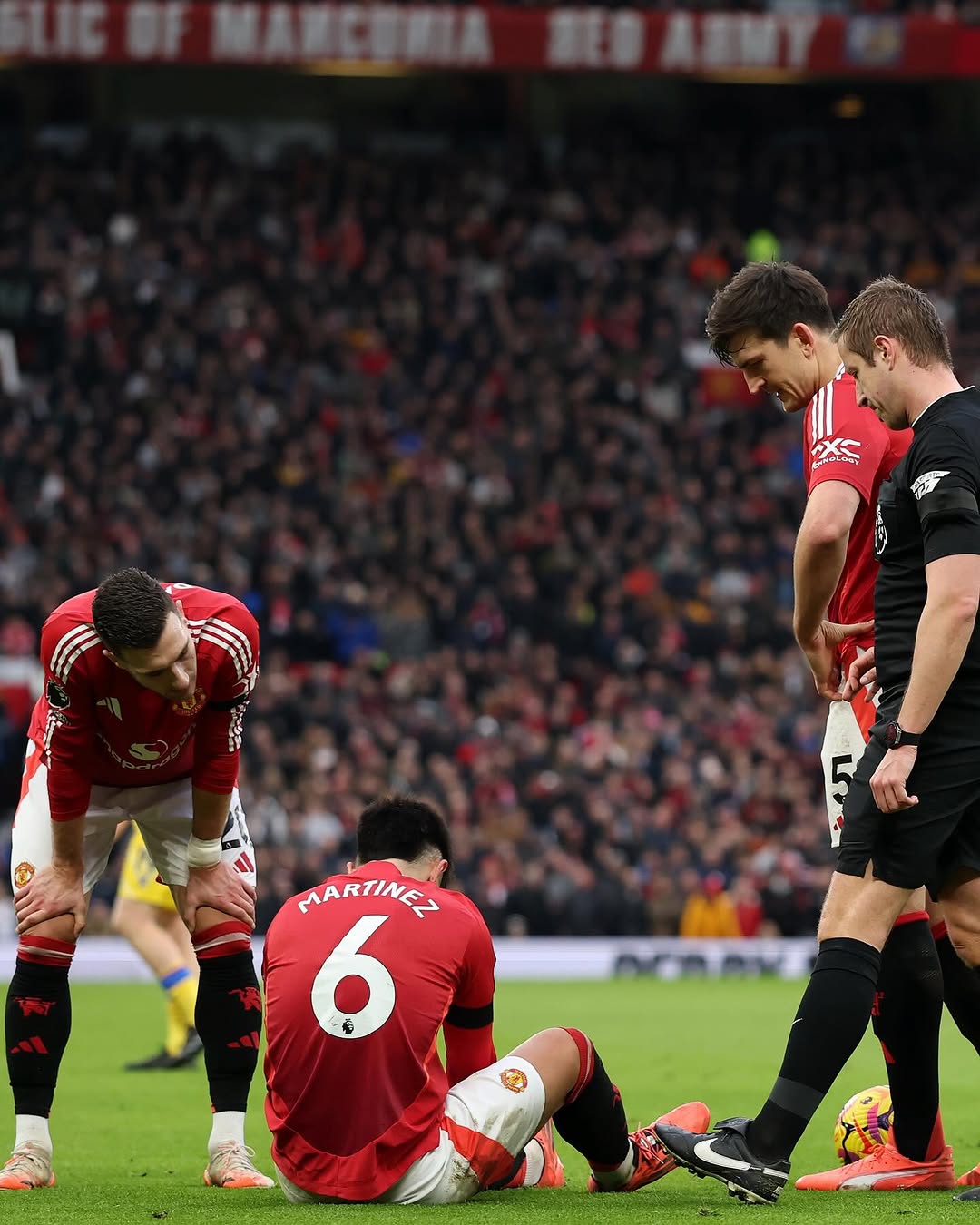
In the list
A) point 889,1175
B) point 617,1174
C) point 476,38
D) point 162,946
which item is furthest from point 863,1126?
point 476,38

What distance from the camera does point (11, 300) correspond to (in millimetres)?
27094

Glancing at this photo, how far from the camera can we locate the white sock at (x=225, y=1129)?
5.81m

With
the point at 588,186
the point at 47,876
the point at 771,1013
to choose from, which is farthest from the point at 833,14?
the point at 47,876

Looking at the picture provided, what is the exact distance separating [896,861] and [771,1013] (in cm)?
963

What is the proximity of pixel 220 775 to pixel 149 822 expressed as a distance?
0.51m

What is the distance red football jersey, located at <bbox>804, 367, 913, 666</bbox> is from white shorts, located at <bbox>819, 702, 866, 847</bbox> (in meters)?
0.23

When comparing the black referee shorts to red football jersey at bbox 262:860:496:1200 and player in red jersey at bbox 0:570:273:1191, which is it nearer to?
red football jersey at bbox 262:860:496:1200

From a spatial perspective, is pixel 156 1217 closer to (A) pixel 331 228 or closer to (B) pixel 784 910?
(B) pixel 784 910

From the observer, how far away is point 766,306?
18.9 feet

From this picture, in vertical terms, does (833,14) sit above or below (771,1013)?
above

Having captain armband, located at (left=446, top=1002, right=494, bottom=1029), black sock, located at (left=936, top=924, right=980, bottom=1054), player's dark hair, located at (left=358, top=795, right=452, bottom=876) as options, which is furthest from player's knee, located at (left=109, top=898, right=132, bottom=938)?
black sock, located at (left=936, top=924, right=980, bottom=1054)

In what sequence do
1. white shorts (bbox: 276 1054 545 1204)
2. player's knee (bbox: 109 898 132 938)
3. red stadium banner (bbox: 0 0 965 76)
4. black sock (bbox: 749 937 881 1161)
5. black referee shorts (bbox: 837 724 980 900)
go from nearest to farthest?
black sock (bbox: 749 937 881 1161) < black referee shorts (bbox: 837 724 980 900) < white shorts (bbox: 276 1054 545 1204) < player's knee (bbox: 109 898 132 938) < red stadium banner (bbox: 0 0 965 76)

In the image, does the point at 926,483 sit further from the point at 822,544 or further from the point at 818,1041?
the point at 818,1041

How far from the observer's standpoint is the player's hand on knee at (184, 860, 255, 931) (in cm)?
595
